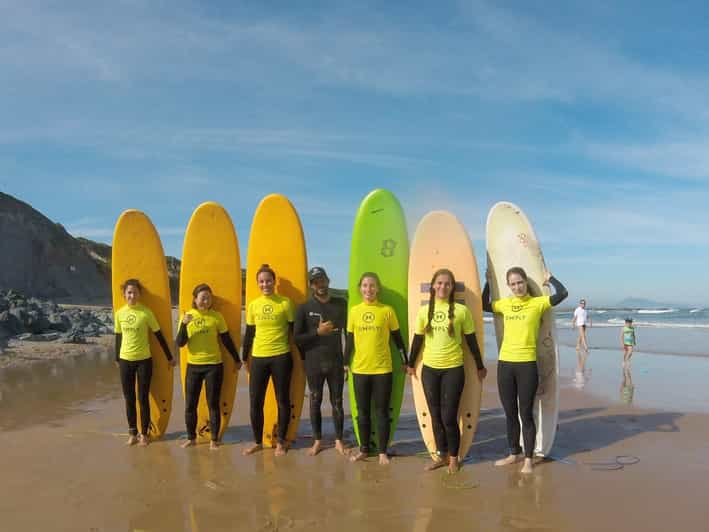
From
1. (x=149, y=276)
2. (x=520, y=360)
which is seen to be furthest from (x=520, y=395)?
(x=149, y=276)

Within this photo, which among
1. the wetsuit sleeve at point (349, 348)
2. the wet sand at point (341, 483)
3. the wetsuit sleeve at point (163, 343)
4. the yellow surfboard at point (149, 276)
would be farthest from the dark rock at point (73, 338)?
the wetsuit sleeve at point (349, 348)

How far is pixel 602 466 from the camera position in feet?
13.3

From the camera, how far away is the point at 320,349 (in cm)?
428

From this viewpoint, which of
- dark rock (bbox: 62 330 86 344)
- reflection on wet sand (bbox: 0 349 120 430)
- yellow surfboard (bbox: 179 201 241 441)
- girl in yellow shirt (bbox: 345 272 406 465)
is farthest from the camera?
dark rock (bbox: 62 330 86 344)

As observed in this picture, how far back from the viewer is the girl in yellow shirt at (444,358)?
13.0ft

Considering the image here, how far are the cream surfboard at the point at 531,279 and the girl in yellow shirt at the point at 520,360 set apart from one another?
0.99 feet

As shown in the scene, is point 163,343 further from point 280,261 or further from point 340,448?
point 340,448

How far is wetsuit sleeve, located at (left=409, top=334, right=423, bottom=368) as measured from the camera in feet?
13.7

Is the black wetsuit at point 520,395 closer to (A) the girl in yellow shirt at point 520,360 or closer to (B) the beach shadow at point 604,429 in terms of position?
(A) the girl in yellow shirt at point 520,360

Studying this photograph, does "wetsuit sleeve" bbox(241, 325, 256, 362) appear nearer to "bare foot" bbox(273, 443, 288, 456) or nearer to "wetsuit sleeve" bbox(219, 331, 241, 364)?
"wetsuit sleeve" bbox(219, 331, 241, 364)

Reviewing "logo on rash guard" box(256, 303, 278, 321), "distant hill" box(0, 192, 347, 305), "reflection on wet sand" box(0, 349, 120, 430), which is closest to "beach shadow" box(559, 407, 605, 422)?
"logo on rash guard" box(256, 303, 278, 321)

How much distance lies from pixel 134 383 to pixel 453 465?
275 centimetres

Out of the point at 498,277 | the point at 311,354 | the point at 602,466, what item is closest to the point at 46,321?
the point at 311,354

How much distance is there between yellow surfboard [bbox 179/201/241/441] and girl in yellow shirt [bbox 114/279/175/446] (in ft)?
1.19
